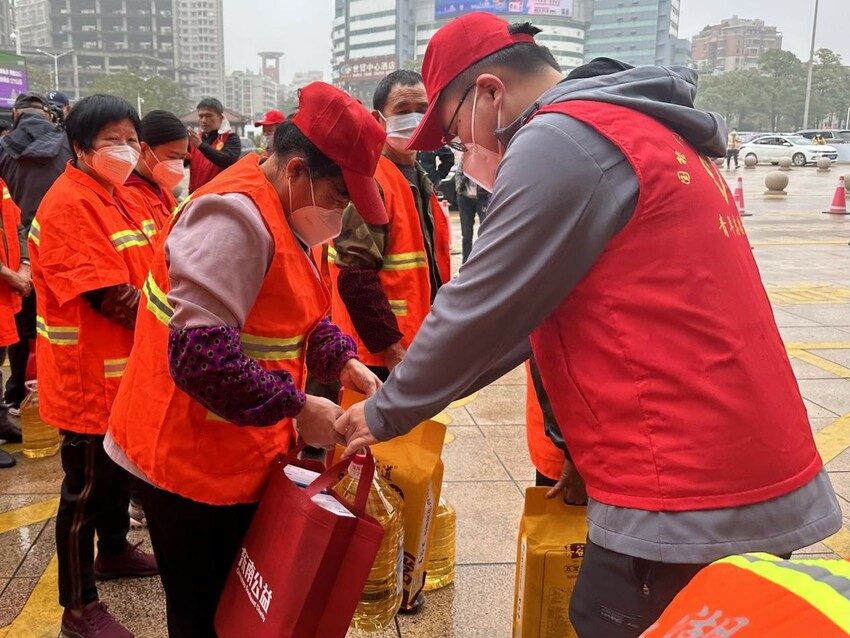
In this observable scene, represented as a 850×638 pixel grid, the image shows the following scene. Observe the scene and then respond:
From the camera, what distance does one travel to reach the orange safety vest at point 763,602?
61 centimetres

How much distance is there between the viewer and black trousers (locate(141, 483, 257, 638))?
71.2 inches

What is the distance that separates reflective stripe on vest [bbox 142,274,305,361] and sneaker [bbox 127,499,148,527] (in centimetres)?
211

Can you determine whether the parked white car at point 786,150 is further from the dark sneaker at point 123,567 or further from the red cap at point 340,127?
the red cap at point 340,127

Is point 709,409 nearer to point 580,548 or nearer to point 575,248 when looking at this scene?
point 575,248

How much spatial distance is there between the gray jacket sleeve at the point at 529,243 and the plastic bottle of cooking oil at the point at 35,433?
11.9ft

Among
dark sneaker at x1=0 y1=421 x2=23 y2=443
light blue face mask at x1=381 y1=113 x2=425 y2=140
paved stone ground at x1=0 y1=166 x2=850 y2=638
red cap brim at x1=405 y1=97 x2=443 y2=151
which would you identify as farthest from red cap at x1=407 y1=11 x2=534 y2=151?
dark sneaker at x1=0 y1=421 x2=23 y2=443

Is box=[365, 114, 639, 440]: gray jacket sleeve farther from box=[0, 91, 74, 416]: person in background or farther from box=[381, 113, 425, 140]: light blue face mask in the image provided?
box=[0, 91, 74, 416]: person in background

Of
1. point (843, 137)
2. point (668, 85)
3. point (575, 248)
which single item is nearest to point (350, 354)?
point (575, 248)

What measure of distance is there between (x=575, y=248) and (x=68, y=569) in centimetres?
223

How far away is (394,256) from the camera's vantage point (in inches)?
113

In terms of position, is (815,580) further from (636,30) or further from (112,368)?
(636,30)

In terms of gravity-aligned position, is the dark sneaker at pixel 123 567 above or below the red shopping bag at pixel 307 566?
below

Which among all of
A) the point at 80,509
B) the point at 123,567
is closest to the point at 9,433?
the point at 123,567

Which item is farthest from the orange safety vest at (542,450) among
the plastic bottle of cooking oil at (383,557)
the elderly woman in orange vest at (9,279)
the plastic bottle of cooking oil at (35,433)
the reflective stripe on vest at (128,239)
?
the elderly woman in orange vest at (9,279)
